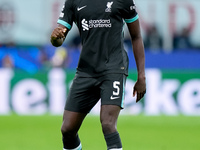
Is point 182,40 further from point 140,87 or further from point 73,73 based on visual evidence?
point 140,87

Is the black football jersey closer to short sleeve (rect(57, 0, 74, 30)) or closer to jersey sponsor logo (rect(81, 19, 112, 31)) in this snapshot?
jersey sponsor logo (rect(81, 19, 112, 31))

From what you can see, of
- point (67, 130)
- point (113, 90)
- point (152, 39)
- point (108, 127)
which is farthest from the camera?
point (152, 39)

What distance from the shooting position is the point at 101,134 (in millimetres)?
12859

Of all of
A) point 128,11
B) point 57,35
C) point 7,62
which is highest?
point 128,11

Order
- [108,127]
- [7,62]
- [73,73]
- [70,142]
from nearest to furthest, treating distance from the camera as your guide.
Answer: [108,127] < [70,142] < [73,73] < [7,62]

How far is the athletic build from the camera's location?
701 centimetres

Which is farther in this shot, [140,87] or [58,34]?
[140,87]

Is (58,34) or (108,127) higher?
(58,34)

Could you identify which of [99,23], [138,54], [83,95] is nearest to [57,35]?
[99,23]

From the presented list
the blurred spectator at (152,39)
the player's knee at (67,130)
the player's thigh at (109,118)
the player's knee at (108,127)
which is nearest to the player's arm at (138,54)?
the player's thigh at (109,118)

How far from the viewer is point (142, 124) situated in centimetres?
1513

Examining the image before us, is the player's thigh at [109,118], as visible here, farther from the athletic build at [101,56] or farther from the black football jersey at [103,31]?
the black football jersey at [103,31]

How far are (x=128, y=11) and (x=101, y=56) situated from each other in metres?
0.60

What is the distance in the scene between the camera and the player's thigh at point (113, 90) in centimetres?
696
